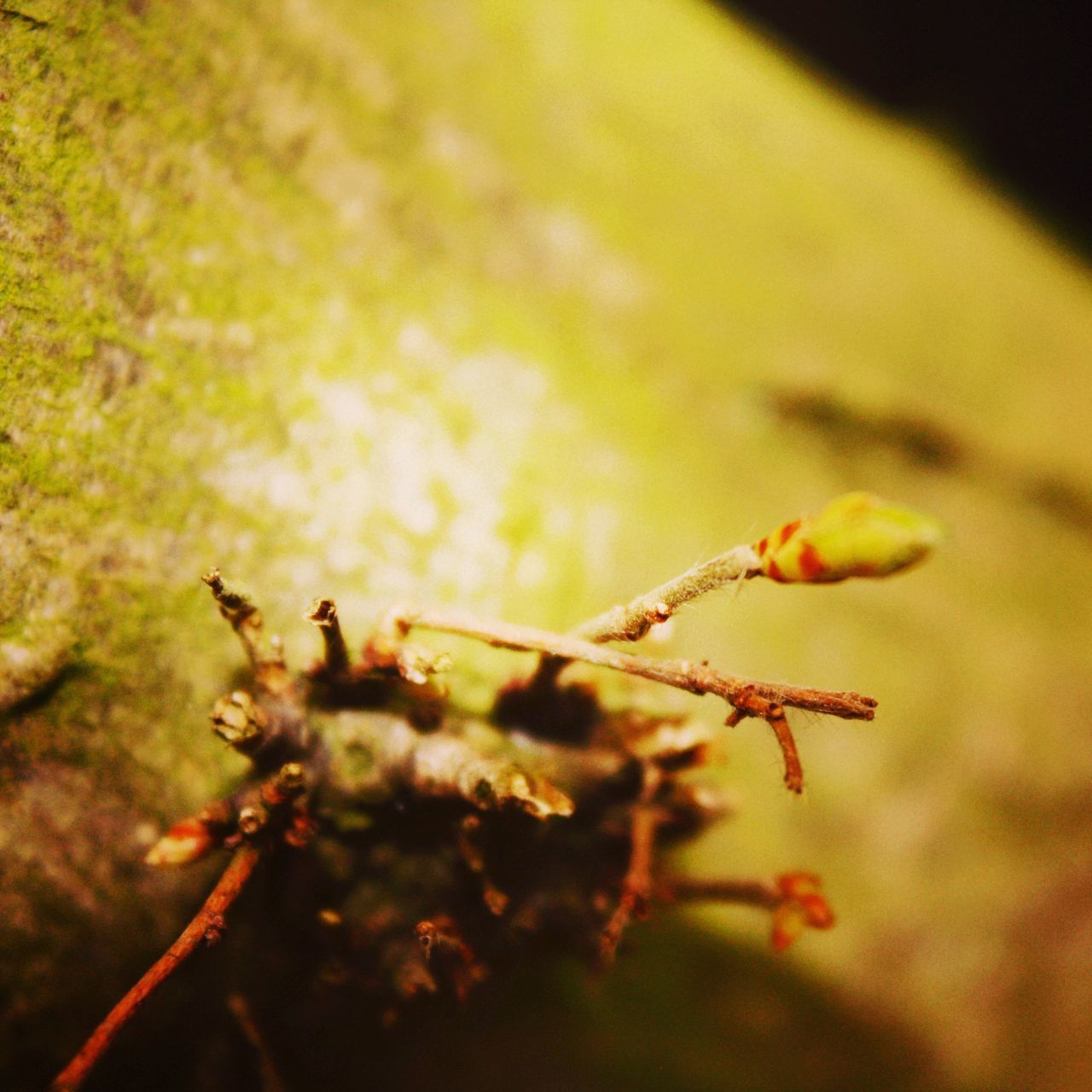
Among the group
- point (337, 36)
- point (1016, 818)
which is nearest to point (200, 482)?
point (337, 36)

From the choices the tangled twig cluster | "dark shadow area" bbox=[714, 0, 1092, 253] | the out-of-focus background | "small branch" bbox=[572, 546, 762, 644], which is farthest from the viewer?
"dark shadow area" bbox=[714, 0, 1092, 253]

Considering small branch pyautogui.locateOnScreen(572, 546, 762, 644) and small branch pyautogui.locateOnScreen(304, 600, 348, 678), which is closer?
small branch pyautogui.locateOnScreen(572, 546, 762, 644)

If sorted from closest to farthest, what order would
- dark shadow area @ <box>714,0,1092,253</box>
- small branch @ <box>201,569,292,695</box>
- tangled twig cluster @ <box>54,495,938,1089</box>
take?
tangled twig cluster @ <box>54,495,938,1089</box> < small branch @ <box>201,569,292,695</box> < dark shadow area @ <box>714,0,1092,253</box>

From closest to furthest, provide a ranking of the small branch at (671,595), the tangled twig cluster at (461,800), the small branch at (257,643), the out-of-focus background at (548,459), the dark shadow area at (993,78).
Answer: the small branch at (671,595), the tangled twig cluster at (461,800), the small branch at (257,643), the out-of-focus background at (548,459), the dark shadow area at (993,78)

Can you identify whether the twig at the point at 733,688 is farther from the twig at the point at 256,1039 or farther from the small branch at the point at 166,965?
the twig at the point at 256,1039

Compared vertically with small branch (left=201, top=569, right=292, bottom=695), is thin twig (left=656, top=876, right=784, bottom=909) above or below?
below

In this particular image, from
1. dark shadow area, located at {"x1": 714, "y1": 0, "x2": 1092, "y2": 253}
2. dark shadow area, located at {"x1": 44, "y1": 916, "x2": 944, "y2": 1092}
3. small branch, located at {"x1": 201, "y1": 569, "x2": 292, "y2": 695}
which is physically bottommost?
dark shadow area, located at {"x1": 44, "y1": 916, "x2": 944, "y2": 1092}

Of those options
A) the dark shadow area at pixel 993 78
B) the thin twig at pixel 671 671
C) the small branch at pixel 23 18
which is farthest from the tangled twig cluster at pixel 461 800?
the dark shadow area at pixel 993 78

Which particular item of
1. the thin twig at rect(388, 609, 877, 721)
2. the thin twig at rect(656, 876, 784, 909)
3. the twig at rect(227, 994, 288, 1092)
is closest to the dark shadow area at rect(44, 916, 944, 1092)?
the twig at rect(227, 994, 288, 1092)

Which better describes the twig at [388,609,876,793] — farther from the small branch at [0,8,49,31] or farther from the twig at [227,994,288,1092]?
the small branch at [0,8,49,31]
